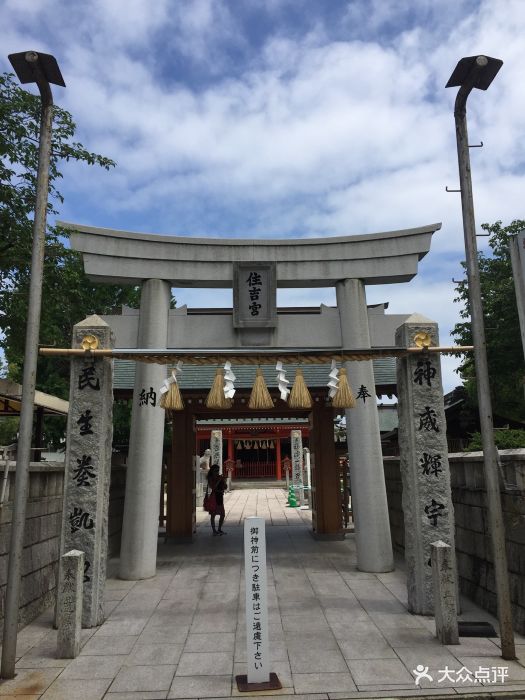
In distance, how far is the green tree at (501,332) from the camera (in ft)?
62.2

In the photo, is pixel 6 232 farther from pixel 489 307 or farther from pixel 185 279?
pixel 489 307

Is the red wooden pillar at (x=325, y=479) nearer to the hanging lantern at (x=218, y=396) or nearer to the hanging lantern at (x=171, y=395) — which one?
the hanging lantern at (x=218, y=396)

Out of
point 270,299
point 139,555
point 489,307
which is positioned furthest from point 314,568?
point 489,307

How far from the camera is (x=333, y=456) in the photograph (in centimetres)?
1418

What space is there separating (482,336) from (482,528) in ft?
10.3

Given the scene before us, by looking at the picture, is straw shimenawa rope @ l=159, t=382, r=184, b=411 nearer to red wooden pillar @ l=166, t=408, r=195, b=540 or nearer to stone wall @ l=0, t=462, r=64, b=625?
stone wall @ l=0, t=462, r=64, b=625

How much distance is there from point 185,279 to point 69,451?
446cm

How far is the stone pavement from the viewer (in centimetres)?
491

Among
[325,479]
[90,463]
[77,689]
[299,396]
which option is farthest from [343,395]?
[325,479]

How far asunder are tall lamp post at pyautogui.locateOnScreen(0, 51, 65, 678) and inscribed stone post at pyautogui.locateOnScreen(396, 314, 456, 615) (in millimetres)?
5282

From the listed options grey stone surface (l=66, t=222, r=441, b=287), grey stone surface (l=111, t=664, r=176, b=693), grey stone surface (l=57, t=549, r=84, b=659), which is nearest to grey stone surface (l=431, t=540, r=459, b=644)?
grey stone surface (l=111, t=664, r=176, b=693)

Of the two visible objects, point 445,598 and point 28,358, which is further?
point 445,598

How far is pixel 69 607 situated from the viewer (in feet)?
19.0

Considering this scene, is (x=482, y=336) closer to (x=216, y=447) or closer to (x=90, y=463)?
(x=90, y=463)
